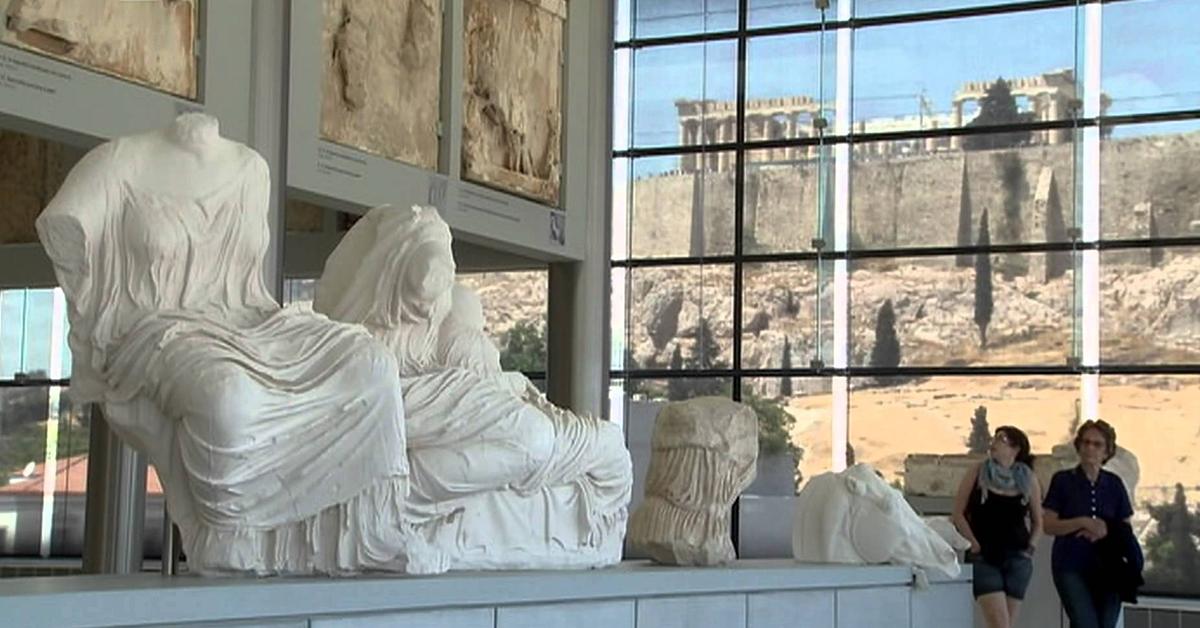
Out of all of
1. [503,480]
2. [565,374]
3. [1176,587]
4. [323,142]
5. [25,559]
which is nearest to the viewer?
[503,480]

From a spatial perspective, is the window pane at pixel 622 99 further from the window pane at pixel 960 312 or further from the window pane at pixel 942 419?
the window pane at pixel 942 419

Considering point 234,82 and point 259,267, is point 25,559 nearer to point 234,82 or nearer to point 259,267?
point 234,82

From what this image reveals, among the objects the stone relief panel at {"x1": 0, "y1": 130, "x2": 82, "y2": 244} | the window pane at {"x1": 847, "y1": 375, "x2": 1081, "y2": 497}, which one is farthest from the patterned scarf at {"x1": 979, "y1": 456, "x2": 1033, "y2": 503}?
the stone relief panel at {"x1": 0, "y1": 130, "x2": 82, "y2": 244}

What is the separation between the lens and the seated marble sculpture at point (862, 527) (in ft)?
35.0

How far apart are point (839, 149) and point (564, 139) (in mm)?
2753

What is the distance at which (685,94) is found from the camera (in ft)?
62.6

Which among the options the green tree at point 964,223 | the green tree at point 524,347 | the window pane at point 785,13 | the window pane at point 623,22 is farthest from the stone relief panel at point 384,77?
the green tree at point 964,223

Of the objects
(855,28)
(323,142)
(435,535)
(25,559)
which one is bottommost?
(25,559)

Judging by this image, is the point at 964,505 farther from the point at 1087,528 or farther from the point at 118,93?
the point at 118,93

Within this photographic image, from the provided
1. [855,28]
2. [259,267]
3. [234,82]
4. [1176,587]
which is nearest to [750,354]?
[855,28]

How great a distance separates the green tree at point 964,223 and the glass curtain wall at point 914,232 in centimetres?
2

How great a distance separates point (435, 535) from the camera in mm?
7441

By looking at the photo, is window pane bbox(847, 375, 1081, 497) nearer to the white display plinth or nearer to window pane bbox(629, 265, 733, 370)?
window pane bbox(629, 265, 733, 370)

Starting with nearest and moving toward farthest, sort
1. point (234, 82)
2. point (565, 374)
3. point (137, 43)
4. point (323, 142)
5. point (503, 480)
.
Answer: point (503, 480) → point (137, 43) → point (234, 82) → point (323, 142) → point (565, 374)
